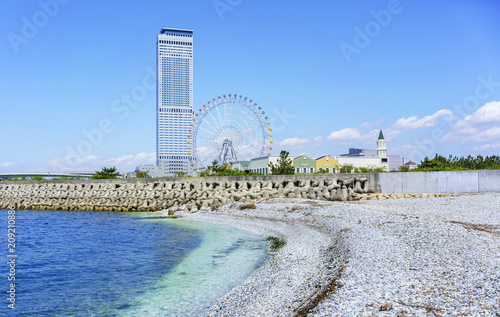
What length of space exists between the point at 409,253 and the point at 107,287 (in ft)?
28.5

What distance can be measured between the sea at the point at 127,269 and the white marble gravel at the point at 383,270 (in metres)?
1.26

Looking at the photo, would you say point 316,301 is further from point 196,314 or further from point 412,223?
point 412,223

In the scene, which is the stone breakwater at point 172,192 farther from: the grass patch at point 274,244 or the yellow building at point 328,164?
the yellow building at point 328,164

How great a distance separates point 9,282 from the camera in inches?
472

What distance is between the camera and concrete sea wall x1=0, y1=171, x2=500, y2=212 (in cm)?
2697

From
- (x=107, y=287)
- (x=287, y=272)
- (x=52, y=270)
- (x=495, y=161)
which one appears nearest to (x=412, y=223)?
(x=287, y=272)

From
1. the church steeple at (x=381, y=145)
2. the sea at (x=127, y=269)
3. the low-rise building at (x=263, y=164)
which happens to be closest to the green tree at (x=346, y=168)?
the low-rise building at (x=263, y=164)

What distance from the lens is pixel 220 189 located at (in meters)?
35.8

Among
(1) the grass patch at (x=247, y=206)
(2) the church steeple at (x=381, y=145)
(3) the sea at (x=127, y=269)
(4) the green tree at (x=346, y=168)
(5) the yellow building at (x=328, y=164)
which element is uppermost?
(2) the church steeple at (x=381, y=145)

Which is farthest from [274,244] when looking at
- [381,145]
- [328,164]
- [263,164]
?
[381,145]

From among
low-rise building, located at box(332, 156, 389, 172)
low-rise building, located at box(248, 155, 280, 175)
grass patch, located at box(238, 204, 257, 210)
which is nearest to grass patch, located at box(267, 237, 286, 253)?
grass patch, located at box(238, 204, 257, 210)

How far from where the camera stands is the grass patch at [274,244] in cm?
1506

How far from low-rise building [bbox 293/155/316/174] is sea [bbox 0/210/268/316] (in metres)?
64.2

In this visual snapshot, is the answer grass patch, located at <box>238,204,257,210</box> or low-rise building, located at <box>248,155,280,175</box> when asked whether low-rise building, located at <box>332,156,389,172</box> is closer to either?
low-rise building, located at <box>248,155,280,175</box>
